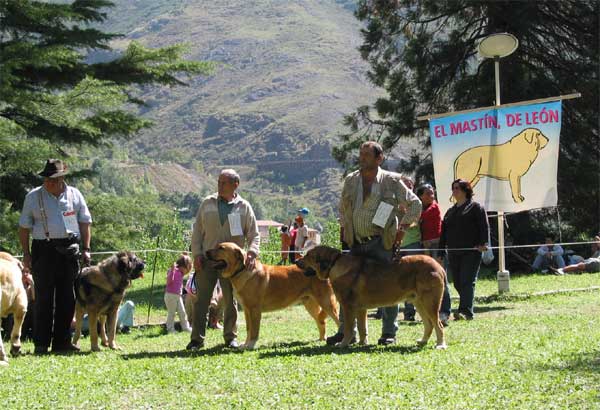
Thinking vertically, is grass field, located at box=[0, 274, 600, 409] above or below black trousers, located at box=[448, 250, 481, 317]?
below

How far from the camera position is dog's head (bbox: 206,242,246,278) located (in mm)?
8156

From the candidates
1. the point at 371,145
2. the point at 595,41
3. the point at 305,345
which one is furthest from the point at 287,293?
the point at 595,41

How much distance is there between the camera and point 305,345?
8664 mm

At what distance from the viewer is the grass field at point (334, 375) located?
216 inches

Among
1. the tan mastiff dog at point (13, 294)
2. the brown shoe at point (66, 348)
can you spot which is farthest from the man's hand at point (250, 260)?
the tan mastiff dog at point (13, 294)

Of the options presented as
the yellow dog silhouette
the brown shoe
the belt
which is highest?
the yellow dog silhouette

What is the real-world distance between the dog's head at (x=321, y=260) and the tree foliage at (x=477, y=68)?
52.0 feet

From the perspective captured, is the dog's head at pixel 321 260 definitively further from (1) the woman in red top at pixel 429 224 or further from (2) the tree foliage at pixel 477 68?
(2) the tree foliage at pixel 477 68

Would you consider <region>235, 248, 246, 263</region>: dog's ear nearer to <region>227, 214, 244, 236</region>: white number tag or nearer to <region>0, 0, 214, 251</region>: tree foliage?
<region>227, 214, 244, 236</region>: white number tag

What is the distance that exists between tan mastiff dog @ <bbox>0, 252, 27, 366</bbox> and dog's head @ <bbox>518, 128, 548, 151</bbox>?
8660 mm

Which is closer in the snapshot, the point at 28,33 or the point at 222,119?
the point at 28,33

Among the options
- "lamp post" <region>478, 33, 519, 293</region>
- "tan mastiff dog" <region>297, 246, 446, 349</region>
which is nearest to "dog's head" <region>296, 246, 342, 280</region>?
"tan mastiff dog" <region>297, 246, 446, 349</region>

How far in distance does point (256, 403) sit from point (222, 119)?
600 ft

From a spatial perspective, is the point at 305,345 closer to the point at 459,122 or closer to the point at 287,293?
the point at 287,293
